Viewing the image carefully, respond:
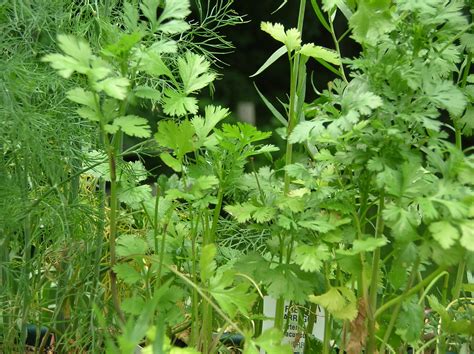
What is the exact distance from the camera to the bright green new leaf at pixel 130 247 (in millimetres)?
1033

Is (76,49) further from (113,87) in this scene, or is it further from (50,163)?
(50,163)

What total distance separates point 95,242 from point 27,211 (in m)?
0.14

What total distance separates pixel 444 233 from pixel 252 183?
0.28 meters

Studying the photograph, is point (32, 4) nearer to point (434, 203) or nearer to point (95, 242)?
point (95, 242)

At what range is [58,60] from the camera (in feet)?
2.83

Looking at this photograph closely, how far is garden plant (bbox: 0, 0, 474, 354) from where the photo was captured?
90cm

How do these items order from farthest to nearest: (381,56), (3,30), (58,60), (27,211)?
(3,30) < (27,211) < (381,56) < (58,60)

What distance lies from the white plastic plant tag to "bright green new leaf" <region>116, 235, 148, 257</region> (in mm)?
173

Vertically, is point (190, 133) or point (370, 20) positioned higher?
point (370, 20)

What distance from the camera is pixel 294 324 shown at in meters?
1.16

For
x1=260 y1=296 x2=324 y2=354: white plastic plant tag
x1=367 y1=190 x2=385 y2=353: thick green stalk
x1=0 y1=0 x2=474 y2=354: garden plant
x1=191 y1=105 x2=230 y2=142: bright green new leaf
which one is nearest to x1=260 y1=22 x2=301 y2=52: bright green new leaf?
x1=0 y1=0 x2=474 y2=354: garden plant

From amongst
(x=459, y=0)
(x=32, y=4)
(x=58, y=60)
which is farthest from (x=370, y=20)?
(x=32, y=4)

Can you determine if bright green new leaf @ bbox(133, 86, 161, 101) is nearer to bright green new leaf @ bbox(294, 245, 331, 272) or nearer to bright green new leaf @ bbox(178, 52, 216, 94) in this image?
bright green new leaf @ bbox(178, 52, 216, 94)

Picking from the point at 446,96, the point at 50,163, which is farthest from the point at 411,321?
the point at 50,163
